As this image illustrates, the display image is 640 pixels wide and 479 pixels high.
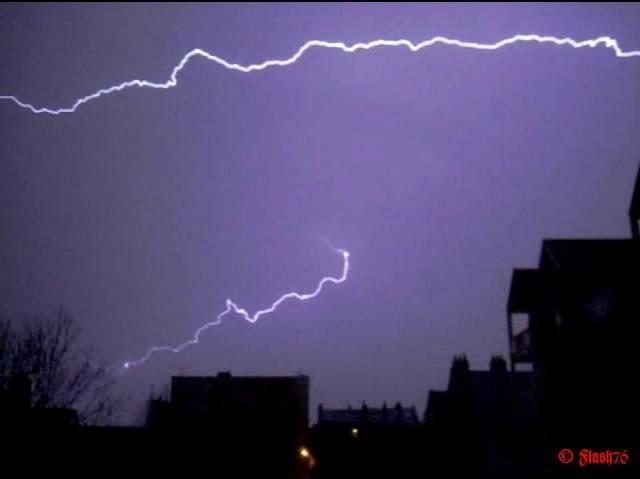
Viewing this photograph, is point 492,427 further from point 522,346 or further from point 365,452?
point 365,452

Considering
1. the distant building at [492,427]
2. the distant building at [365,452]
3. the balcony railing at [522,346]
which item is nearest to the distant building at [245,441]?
the distant building at [365,452]

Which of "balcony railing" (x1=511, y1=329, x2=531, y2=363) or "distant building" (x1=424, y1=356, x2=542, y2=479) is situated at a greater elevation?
"balcony railing" (x1=511, y1=329, x2=531, y2=363)

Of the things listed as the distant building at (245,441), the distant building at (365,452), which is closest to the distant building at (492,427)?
the distant building at (365,452)

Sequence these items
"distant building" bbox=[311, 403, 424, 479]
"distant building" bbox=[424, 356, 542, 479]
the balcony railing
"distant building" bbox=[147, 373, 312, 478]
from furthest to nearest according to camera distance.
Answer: "distant building" bbox=[311, 403, 424, 479], "distant building" bbox=[424, 356, 542, 479], the balcony railing, "distant building" bbox=[147, 373, 312, 478]

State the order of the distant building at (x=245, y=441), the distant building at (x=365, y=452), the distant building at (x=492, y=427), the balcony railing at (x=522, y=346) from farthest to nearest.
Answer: the distant building at (x=365, y=452) < the distant building at (x=492, y=427) < the balcony railing at (x=522, y=346) < the distant building at (x=245, y=441)

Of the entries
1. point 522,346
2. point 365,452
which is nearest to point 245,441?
point 365,452

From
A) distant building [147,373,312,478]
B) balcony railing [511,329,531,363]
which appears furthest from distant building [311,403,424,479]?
balcony railing [511,329,531,363]

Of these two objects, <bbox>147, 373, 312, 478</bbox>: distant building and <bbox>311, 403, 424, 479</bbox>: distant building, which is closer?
<bbox>147, 373, 312, 478</bbox>: distant building

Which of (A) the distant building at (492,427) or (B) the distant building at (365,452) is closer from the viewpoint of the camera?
(A) the distant building at (492,427)

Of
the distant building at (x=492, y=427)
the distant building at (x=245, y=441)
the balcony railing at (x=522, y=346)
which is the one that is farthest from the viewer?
the distant building at (x=492, y=427)

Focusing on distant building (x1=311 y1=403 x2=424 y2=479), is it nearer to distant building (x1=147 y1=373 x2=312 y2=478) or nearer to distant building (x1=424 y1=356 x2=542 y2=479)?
distant building (x1=424 y1=356 x2=542 y2=479)

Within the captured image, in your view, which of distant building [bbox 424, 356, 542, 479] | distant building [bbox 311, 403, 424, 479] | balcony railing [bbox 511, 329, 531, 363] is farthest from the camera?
distant building [bbox 311, 403, 424, 479]

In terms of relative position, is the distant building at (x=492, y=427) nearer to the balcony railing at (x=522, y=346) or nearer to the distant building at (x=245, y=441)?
the balcony railing at (x=522, y=346)

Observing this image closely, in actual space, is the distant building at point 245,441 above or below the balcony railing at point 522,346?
below
